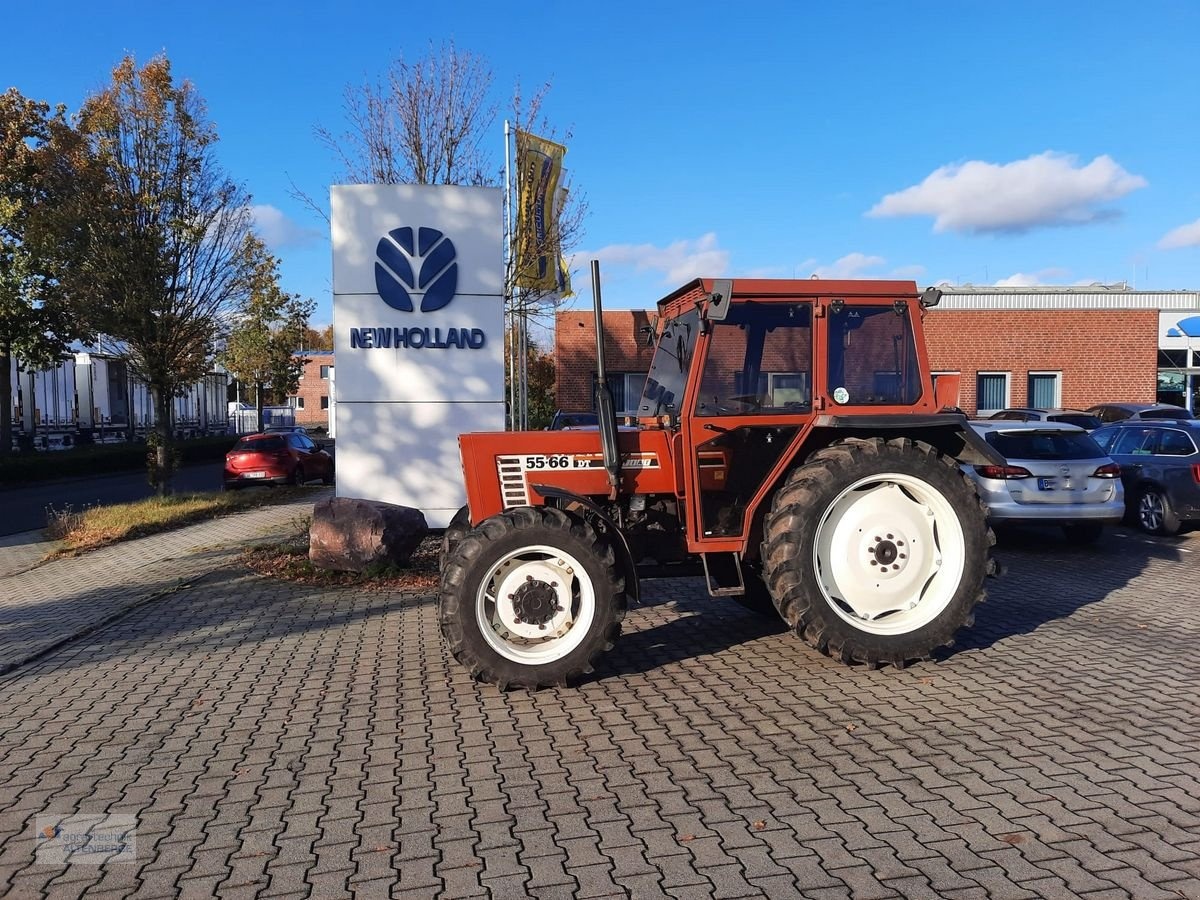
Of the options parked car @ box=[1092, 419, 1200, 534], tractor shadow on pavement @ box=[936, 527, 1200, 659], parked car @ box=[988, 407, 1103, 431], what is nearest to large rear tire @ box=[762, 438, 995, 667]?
tractor shadow on pavement @ box=[936, 527, 1200, 659]

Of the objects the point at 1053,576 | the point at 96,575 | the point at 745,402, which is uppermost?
the point at 745,402

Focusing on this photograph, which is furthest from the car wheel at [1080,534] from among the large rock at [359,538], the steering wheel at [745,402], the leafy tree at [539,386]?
the leafy tree at [539,386]

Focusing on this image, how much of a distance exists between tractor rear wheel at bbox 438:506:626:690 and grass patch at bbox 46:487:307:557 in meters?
9.60

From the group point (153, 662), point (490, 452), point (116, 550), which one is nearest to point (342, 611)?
point (153, 662)

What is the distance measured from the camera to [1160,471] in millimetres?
12727

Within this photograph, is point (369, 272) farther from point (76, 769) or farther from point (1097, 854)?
point (1097, 854)

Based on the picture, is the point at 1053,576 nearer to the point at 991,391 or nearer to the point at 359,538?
the point at 359,538

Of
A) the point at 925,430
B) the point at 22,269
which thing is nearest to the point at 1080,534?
the point at 925,430

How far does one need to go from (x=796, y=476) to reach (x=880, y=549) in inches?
30.1

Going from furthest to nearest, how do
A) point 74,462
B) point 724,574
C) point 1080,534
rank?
point 74,462 → point 1080,534 → point 724,574

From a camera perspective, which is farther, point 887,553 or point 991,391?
point 991,391

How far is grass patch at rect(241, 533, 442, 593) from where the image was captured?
9.49 m

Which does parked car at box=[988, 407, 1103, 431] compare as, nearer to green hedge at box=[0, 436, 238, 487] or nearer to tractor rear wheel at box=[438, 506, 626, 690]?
tractor rear wheel at box=[438, 506, 626, 690]

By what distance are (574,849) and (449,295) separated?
8881 millimetres
